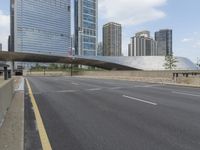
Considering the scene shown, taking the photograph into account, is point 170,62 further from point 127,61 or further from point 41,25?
point 41,25

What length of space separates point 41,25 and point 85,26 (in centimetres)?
2753

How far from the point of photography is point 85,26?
528 ft

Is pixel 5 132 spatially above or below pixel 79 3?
below

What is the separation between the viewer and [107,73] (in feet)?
193

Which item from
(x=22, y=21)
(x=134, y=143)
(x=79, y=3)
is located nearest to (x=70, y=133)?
(x=134, y=143)

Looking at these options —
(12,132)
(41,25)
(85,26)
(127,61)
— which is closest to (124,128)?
(12,132)

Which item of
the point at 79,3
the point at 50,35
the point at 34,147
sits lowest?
the point at 34,147

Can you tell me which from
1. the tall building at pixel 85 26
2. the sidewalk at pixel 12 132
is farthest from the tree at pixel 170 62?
the sidewalk at pixel 12 132

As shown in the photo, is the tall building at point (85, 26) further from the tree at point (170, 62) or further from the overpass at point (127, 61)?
the tree at point (170, 62)

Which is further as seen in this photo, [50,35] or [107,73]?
[50,35]

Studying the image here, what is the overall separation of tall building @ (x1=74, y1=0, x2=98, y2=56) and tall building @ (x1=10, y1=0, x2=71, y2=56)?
582 centimetres

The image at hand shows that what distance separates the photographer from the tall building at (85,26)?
15738 cm

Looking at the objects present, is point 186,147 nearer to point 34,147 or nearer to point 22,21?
point 34,147

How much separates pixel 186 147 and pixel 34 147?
298 cm
